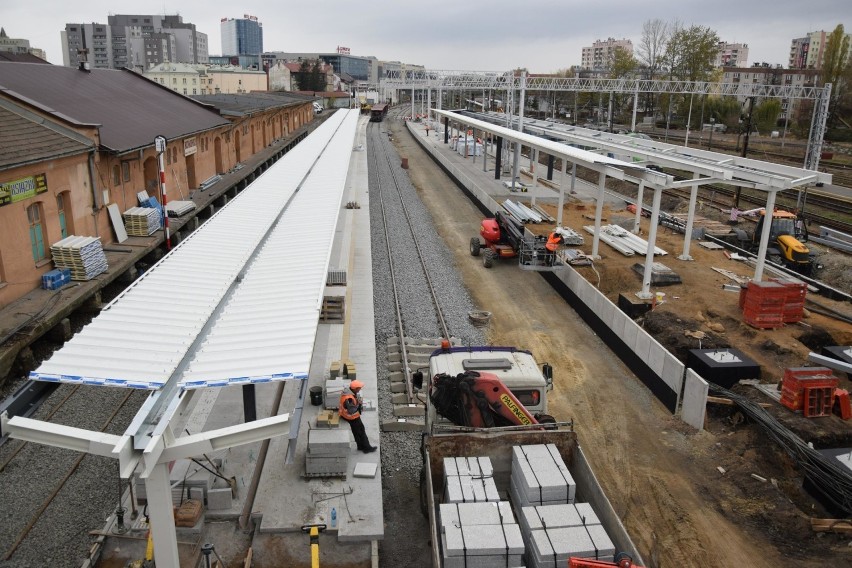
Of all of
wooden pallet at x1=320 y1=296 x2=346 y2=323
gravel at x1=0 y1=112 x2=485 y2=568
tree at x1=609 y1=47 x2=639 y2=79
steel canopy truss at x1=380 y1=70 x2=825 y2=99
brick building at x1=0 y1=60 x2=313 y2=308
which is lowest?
gravel at x1=0 y1=112 x2=485 y2=568

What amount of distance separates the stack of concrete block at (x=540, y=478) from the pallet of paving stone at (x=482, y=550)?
3.23 ft

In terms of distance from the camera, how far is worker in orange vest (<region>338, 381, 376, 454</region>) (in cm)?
1009

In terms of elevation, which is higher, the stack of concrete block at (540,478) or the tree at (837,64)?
the tree at (837,64)

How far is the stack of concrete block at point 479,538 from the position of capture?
7250mm

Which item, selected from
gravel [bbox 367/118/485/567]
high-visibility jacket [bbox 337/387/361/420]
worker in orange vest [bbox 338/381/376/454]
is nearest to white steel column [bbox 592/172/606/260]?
gravel [bbox 367/118/485/567]

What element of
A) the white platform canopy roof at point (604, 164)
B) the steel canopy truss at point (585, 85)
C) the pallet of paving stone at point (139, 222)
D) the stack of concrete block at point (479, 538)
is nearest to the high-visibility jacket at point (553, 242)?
the white platform canopy roof at point (604, 164)

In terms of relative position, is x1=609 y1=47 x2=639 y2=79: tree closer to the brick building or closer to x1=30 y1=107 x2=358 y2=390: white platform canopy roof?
the brick building

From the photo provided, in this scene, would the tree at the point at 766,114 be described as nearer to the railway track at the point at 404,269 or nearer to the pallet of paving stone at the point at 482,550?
the railway track at the point at 404,269

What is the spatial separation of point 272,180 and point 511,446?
17781 millimetres

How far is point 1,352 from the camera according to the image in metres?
12.7

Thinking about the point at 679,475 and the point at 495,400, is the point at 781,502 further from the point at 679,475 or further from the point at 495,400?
the point at 495,400

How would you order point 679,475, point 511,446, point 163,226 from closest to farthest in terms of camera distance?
point 511,446 < point 679,475 < point 163,226

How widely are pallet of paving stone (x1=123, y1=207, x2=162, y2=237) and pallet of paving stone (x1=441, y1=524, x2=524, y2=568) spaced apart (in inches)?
706

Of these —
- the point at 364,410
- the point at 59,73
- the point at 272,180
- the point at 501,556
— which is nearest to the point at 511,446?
the point at 501,556
